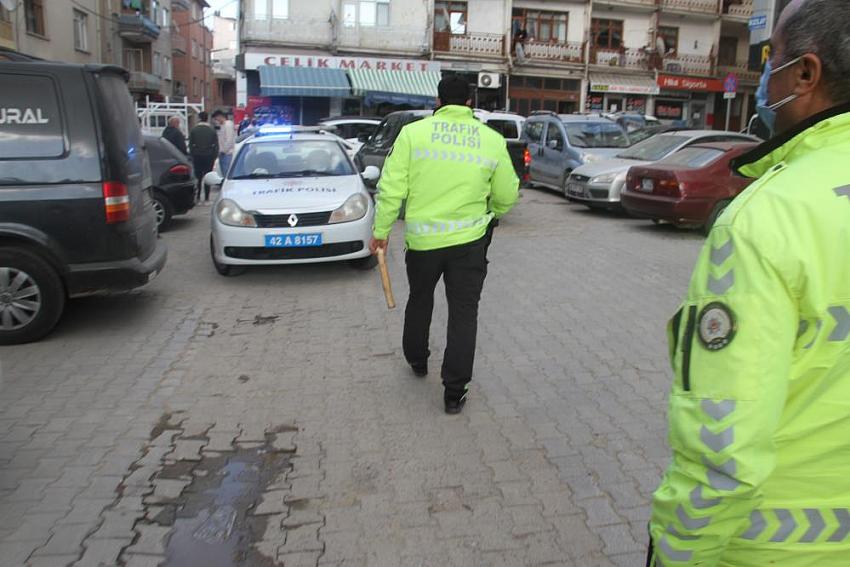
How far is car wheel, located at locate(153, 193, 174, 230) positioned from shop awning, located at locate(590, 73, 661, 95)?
2730 centimetres

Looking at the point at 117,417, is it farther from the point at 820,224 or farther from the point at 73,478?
the point at 820,224

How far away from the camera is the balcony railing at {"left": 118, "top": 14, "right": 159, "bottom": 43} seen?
3772 centimetres

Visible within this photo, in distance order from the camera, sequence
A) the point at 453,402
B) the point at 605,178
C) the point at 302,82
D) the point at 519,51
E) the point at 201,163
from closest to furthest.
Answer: the point at 453,402
the point at 605,178
the point at 201,163
the point at 302,82
the point at 519,51

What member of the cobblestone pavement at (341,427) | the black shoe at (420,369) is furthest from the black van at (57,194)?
the black shoe at (420,369)

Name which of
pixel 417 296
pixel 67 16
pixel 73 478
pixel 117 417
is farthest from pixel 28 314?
pixel 67 16

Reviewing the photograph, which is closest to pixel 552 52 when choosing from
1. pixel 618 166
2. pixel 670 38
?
pixel 670 38

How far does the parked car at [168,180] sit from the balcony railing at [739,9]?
33750 mm

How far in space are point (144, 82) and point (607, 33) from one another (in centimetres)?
2533

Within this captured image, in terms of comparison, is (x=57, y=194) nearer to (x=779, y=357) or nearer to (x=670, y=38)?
(x=779, y=357)

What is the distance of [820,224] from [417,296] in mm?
3298

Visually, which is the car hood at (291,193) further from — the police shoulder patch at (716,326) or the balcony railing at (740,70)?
the balcony railing at (740,70)

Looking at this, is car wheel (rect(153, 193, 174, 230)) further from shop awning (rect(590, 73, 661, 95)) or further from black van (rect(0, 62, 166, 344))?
shop awning (rect(590, 73, 661, 95))

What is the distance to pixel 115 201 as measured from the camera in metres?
5.48

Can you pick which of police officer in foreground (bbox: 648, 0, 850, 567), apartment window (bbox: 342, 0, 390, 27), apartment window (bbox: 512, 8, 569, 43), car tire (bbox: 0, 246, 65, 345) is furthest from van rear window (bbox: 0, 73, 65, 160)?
apartment window (bbox: 512, 8, 569, 43)
